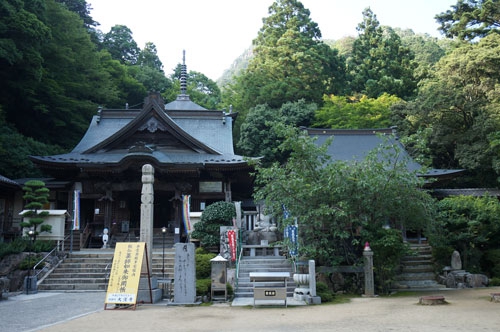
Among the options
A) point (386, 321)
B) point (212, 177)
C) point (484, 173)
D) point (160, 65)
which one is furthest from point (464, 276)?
point (160, 65)

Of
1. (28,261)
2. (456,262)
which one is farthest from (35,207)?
(456,262)

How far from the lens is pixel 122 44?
5091cm

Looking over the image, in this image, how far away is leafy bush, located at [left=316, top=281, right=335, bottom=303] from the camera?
11.4 m

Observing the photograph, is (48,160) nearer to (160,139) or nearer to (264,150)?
(160,139)

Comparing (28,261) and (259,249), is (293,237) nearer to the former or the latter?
(259,249)

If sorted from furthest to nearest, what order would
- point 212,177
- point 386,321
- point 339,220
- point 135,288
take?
point 212,177 < point 339,220 < point 135,288 < point 386,321

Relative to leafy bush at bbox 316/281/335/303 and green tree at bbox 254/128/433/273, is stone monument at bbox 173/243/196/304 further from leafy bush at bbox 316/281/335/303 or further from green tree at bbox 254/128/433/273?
leafy bush at bbox 316/281/335/303

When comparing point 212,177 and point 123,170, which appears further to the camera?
point 212,177

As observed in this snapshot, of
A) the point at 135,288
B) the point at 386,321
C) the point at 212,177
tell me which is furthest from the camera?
the point at 212,177

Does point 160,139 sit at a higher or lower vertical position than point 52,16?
lower

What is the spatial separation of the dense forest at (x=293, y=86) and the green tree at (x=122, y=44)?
85.0 inches

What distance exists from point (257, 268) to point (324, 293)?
297 cm

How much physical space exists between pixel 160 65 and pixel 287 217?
1889 inches

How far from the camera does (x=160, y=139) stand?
22.8 metres
